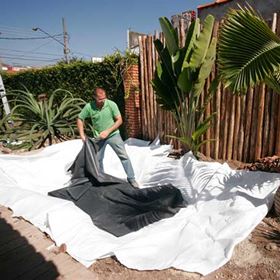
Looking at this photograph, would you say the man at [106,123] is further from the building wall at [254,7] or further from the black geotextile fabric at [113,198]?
the building wall at [254,7]

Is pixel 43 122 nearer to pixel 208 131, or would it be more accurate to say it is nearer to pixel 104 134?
pixel 104 134

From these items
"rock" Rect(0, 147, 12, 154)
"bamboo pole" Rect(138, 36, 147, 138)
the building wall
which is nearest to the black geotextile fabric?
"bamboo pole" Rect(138, 36, 147, 138)

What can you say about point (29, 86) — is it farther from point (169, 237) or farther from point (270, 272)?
point (270, 272)

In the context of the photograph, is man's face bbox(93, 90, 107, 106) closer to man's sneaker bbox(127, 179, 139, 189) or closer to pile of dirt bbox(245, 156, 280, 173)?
man's sneaker bbox(127, 179, 139, 189)

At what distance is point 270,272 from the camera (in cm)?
235

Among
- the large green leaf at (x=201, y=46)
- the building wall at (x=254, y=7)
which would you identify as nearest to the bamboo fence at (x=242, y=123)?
the large green leaf at (x=201, y=46)

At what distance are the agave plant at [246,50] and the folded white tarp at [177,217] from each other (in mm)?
1391

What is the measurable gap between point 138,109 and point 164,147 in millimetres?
1586

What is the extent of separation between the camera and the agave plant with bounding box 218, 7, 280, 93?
8.29 ft

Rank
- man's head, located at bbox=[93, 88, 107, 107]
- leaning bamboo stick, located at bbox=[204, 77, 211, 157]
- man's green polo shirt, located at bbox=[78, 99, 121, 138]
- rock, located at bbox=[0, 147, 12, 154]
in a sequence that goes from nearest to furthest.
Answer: man's head, located at bbox=[93, 88, 107, 107] < man's green polo shirt, located at bbox=[78, 99, 121, 138] < leaning bamboo stick, located at bbox=[204, 77, 211, 157] < rock, located at bbox=[0, 147, 12, 154]

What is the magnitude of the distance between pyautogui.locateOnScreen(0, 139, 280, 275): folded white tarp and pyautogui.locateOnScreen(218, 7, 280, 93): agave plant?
1391 millimetres

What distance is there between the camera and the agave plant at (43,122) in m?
6.40

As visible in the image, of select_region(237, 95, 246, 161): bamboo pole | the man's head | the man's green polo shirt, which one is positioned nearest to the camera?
select_region(237, 95, 246, 161): bamboo pole

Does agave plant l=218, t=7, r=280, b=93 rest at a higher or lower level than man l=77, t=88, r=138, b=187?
higher
